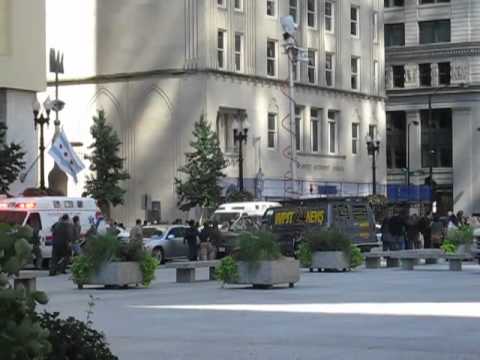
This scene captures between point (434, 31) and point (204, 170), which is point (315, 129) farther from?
point (434, 31)

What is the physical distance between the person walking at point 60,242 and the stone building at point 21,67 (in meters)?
19.4

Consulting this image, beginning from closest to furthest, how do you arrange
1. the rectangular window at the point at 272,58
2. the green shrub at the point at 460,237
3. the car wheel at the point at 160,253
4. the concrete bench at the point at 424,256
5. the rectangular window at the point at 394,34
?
1. the concrete bench at the point at 424,256
2. the green shrub at the point at 460,237
3. the car wheel at the point at 160,253
4. the rectangular window at the point at 272,58
5. the rectangular window at the point at 394,34

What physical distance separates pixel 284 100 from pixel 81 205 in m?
28.9

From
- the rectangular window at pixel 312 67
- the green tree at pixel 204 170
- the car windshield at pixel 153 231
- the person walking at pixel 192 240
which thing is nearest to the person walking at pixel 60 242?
the person walking at pixel 192 240

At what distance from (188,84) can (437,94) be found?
122 ft

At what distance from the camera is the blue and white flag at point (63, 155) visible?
47.7 m

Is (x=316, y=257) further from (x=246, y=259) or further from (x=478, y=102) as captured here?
(x=478, y=102)

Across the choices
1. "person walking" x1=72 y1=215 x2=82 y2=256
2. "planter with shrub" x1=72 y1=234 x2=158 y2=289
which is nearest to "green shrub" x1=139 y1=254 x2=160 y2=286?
"planter with shrub" x1=72 y1=234 x2=158 y2=289

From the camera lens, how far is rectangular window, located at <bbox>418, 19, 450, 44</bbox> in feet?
310

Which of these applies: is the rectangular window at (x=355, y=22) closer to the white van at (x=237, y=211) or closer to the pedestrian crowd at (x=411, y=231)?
the pedestrian crowd at (x=411, y=231)

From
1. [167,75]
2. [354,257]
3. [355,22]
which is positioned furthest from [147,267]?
[355,22]

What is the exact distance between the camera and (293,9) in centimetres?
6925

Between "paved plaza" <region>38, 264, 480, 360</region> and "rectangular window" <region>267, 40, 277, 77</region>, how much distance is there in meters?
38.1

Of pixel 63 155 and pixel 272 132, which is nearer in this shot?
pixel 63 155
